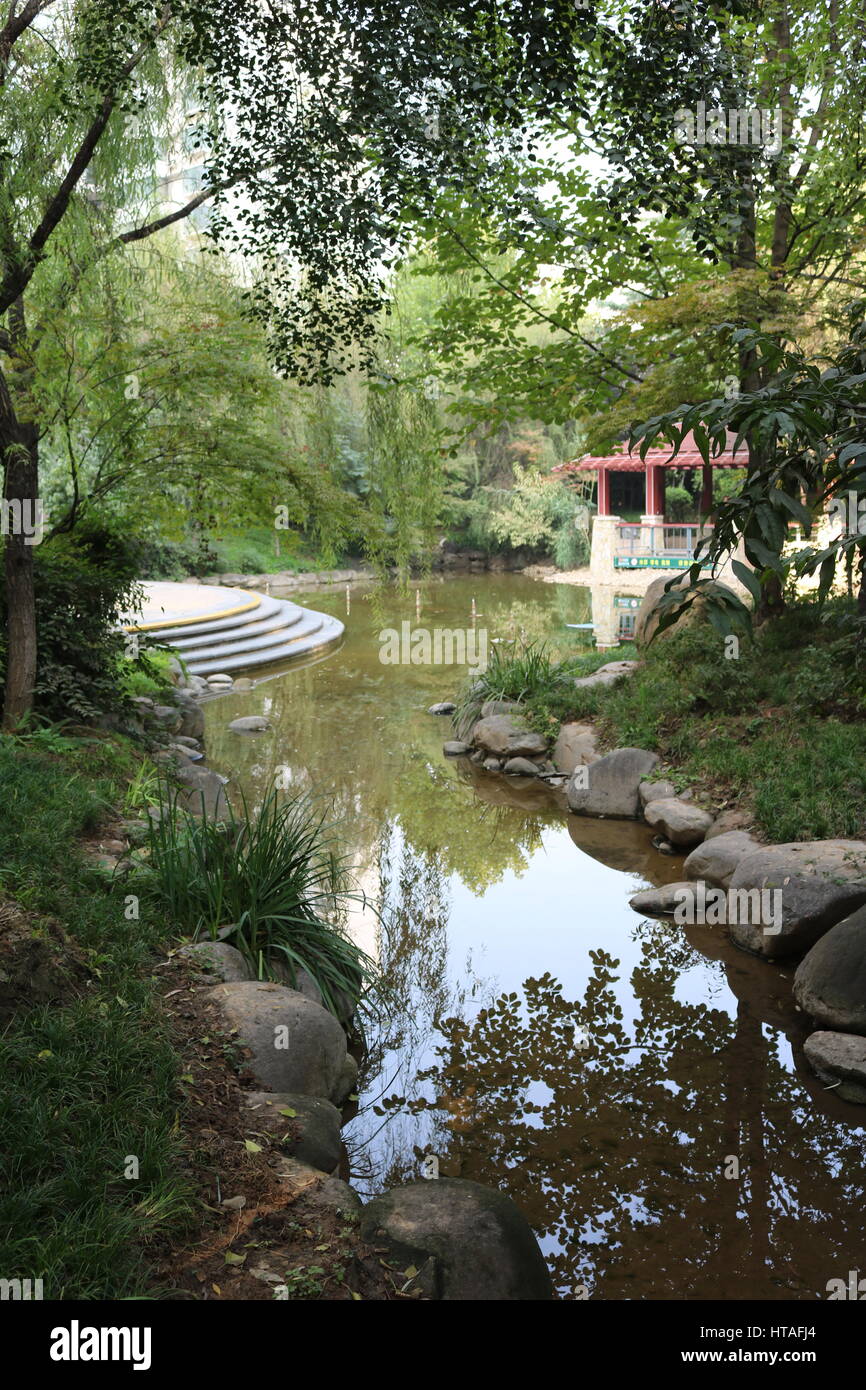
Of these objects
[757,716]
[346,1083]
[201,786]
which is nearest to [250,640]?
[201,786]

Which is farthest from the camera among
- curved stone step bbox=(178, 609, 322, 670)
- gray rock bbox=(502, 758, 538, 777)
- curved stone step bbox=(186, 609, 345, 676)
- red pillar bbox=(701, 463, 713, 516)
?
curved stone step bbox=(178, 609, 322, 670)

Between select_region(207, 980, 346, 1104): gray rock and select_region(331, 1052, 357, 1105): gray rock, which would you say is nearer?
select_region(207, 980, 346, 1104): gray rock

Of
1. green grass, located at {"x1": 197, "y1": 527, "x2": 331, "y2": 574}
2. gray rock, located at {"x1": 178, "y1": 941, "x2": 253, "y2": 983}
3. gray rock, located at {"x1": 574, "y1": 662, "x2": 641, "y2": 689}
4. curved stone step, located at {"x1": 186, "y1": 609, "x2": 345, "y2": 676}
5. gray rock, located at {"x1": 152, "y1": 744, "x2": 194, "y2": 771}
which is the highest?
green grass, located at {"x1": 197, "y1": 527, "x2": 331, "y2": 574}

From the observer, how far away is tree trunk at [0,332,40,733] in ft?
22.7

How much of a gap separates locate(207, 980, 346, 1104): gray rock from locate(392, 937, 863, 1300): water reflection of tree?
0.56m

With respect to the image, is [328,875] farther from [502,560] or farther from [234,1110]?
[502,560]

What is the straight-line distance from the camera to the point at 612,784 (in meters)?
9.21

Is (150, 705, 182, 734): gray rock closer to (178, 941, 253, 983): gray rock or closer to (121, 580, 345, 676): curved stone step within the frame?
(121, 580, 345, 676): curved stone step

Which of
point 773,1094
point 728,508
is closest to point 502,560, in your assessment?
point 773,1094

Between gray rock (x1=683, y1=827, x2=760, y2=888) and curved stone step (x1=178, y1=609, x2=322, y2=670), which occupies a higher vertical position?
curved stone step (x1=178, y1=609, x2=322, y2=670)

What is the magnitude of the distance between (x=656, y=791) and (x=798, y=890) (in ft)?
8.96

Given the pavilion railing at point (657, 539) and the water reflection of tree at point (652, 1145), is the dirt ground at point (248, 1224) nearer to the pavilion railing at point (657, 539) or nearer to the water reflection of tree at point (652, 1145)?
the water reflection of tree at point (652, 1145)

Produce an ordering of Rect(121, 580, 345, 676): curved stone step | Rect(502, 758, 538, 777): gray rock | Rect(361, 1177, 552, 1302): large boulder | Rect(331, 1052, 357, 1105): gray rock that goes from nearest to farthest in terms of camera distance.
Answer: Rect(361, 1177, 552, 1302): large boulder → Rect(331, 1052, 357, 1105): gray rock → Rect(502, 758, 538, 777): gray rock → Rect(121, 580, 345, 676): curved stone step

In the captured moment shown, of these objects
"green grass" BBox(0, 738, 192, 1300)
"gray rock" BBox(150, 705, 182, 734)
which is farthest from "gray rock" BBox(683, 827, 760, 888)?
"gray rock" BBox(150, 705, 182, 734)
